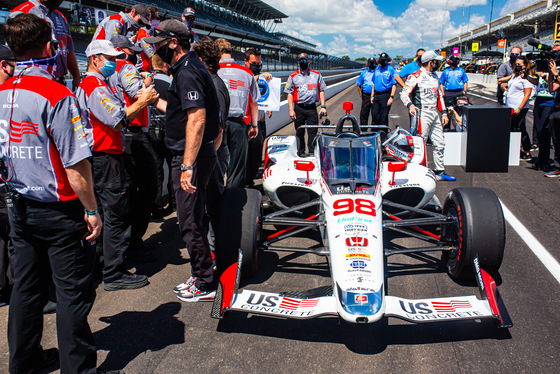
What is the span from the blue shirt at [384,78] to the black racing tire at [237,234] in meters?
6.29

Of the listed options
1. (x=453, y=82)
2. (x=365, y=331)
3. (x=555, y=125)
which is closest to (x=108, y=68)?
(x=365, y=331)

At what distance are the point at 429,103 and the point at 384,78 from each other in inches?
88.3

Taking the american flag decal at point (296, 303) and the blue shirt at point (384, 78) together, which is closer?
the american flag decal at point (296, 303)

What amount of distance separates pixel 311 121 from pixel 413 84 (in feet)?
6.23

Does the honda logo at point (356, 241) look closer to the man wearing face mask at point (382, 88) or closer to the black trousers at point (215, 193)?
the black trousers at point (215, 193)

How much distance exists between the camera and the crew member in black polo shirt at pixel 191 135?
3146 millimetres

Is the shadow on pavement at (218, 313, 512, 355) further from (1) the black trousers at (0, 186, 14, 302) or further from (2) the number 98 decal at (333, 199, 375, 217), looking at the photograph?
(1) the black trousers at (0, 186, 14, 302)

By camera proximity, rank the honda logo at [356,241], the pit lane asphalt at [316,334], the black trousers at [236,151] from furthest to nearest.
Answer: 1. the black trousers at [236,151]
2. the honda logo at [356,241]
3. the pit lane asphalt at [316,334]

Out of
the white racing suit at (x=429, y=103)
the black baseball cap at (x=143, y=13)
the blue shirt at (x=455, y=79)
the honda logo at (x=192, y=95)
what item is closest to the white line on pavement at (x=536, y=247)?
the white racing suit at (x=429, y=103)

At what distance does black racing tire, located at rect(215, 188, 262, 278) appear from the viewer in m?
3.53

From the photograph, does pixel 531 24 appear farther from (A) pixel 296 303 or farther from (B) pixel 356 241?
(A) pixel 296 303

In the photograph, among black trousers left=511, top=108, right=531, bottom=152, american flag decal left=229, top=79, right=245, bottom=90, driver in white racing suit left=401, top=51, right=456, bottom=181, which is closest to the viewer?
american flag decal left=229, top=79, right=245, bottom=90

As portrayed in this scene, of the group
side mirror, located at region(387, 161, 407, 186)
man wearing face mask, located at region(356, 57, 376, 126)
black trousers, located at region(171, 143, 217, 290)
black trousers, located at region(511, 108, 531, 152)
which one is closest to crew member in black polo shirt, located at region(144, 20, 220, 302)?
black trousers, located at region(171, 143, 217, 290)

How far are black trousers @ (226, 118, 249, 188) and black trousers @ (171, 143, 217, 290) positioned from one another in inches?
61.8
